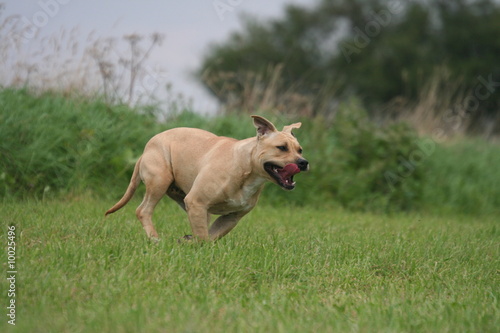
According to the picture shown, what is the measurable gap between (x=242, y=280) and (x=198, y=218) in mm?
1083

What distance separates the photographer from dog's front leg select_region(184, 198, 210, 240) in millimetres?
5707

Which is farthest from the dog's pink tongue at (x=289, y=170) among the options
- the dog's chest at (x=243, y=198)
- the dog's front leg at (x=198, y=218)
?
the dog's front leg at (x=198, y=218)

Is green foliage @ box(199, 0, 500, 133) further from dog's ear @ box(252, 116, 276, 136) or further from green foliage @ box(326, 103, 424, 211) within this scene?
dog's ear @ box(252, 116, 276, 136)

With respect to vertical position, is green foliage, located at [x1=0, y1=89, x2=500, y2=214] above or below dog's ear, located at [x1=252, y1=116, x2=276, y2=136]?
below

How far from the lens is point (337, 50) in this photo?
37562mm

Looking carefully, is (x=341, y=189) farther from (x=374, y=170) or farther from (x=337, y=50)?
(x=337, y=50)

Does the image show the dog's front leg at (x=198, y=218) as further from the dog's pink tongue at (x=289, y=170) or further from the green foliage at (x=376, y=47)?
the green foliage at (x=376, y=47)

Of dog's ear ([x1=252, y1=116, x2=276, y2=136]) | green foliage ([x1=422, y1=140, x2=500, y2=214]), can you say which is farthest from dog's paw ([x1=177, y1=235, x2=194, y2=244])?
green foliage ([x1=422, y1=140, x2=500, y2=214])

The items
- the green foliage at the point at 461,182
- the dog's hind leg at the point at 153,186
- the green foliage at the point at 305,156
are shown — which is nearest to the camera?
the dog's hind leg at the point at 153,186

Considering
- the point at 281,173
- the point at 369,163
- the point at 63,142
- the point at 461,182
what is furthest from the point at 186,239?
the point at 461,182

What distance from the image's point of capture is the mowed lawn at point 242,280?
383 cm

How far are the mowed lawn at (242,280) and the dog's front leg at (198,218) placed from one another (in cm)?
15

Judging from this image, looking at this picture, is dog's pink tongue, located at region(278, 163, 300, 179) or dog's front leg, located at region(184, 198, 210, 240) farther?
dog's front leg, located at region(184, 198, 210, 240)

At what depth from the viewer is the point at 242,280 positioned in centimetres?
480
